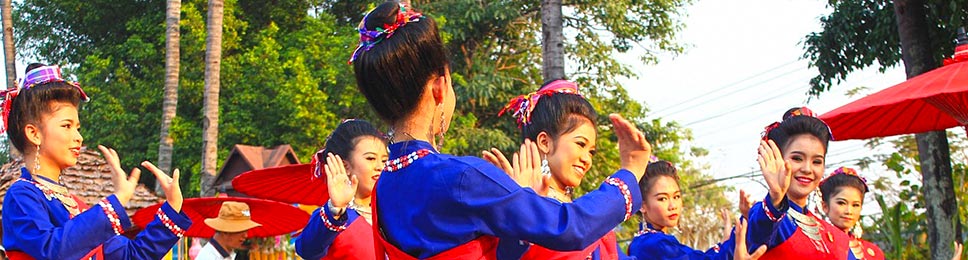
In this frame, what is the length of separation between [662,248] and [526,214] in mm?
2718

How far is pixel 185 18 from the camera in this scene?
20344 millimetres

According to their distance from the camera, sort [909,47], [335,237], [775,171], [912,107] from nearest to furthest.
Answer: [775,171] → [335,237] → [912,107] → [909,47]

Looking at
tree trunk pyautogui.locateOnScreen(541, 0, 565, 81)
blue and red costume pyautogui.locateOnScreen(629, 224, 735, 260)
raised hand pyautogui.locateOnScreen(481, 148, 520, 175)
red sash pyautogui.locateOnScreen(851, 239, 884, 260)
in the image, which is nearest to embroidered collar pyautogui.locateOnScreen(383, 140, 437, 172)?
raised hand pyautogui.locateOnScreen(481, 148, 520, 175)

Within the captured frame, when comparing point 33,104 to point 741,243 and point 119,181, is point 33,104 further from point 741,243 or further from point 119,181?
point 741,243

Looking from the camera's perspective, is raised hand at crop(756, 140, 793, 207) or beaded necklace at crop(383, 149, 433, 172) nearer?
beaded necklace at crop(383, 149, 433, 172)

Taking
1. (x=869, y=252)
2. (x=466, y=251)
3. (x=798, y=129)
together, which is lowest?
(x=869, y=252)

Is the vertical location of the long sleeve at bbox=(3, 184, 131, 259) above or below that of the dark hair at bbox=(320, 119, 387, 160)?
below

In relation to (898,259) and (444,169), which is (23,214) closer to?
(444,169)

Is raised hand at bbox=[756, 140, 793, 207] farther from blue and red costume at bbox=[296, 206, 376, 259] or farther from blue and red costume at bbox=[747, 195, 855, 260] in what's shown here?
blue and red costume at bbox=[296, 206, 376, 259]

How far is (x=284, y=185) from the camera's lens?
25.3ft

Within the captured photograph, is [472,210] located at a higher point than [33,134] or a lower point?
lower

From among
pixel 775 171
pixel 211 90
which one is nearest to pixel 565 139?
Answer: pixel 775 171

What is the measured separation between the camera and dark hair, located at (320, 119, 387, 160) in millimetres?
5605

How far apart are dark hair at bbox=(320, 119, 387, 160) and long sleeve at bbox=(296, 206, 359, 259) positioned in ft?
2.11
